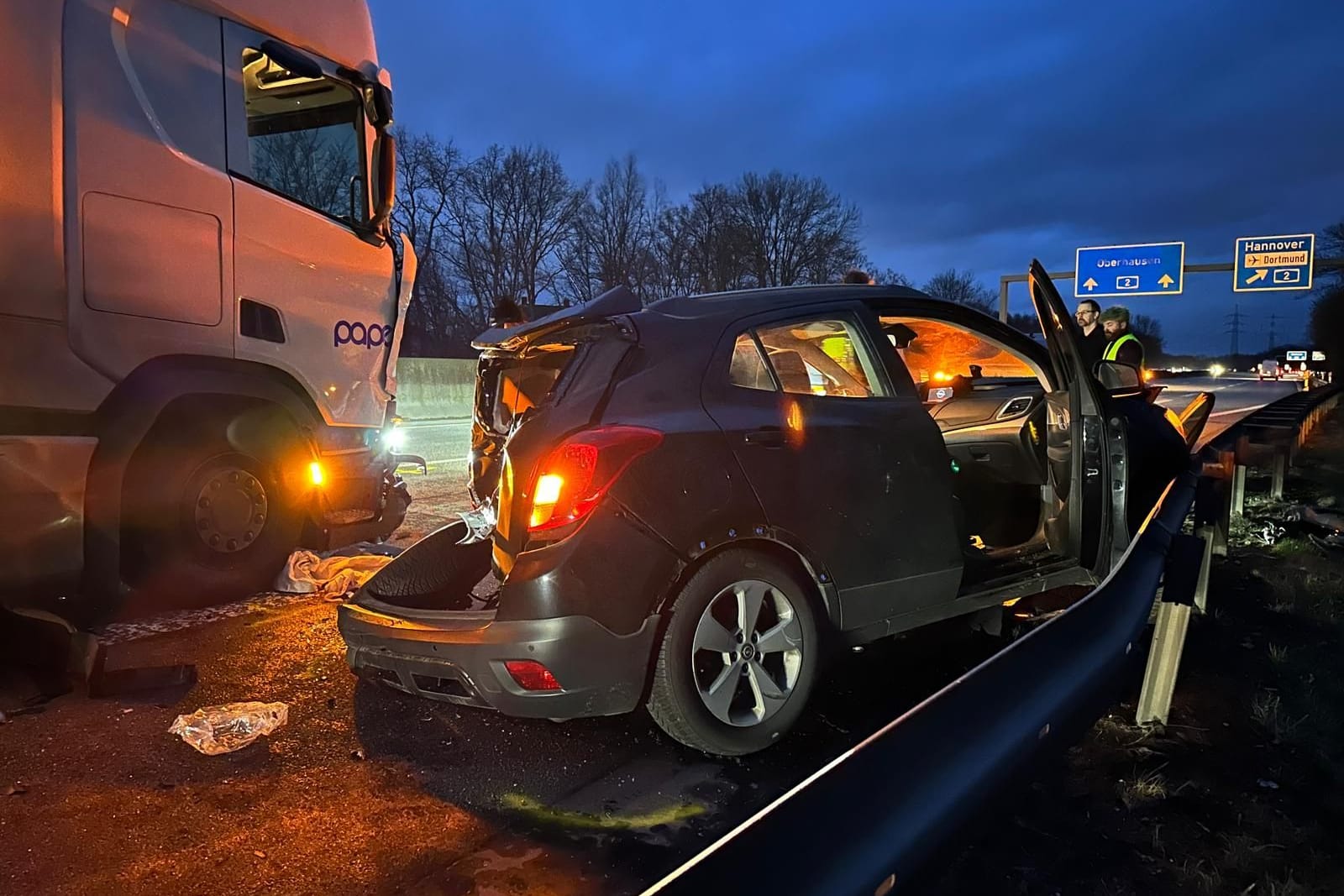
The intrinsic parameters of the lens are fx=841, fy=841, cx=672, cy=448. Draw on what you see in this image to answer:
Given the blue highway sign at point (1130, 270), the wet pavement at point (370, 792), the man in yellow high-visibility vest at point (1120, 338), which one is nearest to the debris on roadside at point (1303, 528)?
the man in yellow high-visibility vest at point (1120, 338)

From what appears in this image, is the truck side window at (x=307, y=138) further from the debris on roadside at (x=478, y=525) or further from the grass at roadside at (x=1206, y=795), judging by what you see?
the grass at roadside at (x=1206, y=795)

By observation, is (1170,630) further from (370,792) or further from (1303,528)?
(1303,528)

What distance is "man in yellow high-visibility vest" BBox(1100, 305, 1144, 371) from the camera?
6.79 metres

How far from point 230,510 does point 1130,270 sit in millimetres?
32042

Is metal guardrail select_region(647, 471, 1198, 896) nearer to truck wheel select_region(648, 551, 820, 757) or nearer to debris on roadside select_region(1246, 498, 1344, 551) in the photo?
truck wheel select_region(648, 551, 820, 757)

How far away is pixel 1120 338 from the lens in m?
7.38

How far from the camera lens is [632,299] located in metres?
3.60

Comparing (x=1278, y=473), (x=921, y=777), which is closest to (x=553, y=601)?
(x=921, y=777)

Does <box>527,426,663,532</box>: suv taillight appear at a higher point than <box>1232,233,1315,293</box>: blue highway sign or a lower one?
lower

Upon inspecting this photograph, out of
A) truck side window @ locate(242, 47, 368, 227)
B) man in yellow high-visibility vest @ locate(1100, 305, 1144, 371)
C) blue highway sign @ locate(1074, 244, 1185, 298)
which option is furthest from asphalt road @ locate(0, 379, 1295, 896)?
blue highway sign @ locate(1074, 244, 1185, 298)

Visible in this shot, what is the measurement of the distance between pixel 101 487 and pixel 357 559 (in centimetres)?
182

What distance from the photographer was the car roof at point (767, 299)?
10.7 feet

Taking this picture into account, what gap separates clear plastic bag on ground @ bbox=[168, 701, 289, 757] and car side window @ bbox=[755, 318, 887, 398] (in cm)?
246

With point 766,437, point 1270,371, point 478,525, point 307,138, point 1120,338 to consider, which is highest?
point 1270,371
